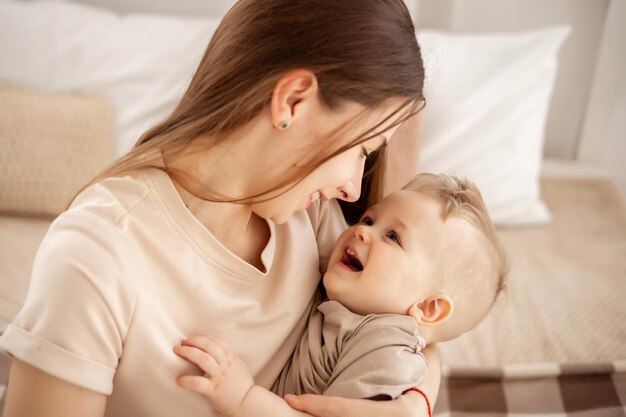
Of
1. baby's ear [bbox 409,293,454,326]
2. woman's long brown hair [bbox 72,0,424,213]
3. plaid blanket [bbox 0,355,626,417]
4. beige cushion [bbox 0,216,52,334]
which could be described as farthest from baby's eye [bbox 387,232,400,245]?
beige cushion [bbox 0,216,52,334]

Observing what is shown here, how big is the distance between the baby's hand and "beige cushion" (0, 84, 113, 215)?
3.67 ft

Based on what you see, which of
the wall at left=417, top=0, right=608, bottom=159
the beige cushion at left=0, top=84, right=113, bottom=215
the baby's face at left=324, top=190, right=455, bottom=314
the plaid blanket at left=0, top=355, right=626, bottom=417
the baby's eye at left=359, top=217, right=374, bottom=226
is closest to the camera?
the baby's face at left=324, top=190, right=455, bottom=314

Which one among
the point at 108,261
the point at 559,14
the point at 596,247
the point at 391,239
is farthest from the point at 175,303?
the point at 559,14

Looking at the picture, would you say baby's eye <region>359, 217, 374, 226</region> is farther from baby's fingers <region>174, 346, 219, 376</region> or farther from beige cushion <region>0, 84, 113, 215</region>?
beige cushion <region>0, 84, 113, 215</region>

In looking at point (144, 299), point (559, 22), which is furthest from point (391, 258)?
point (559, 22)

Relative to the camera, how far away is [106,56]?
2104mm

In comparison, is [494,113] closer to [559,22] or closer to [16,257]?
[559,22]

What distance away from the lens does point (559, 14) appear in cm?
241

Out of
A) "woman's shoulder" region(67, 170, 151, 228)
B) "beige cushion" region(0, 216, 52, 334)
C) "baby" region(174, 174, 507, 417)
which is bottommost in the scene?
"beige cushion" region(0, 216, 52, 334)

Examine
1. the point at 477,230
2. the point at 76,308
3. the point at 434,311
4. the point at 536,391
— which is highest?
the point at 76,308

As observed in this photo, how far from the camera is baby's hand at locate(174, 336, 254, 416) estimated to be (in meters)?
0.91

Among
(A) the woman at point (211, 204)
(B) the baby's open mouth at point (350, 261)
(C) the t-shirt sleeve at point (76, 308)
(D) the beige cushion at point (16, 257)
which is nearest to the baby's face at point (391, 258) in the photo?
(B) the baby's open mouth at point (350, 261)

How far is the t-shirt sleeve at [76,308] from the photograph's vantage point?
0.81 metres

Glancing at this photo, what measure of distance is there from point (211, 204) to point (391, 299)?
33 centimetres
